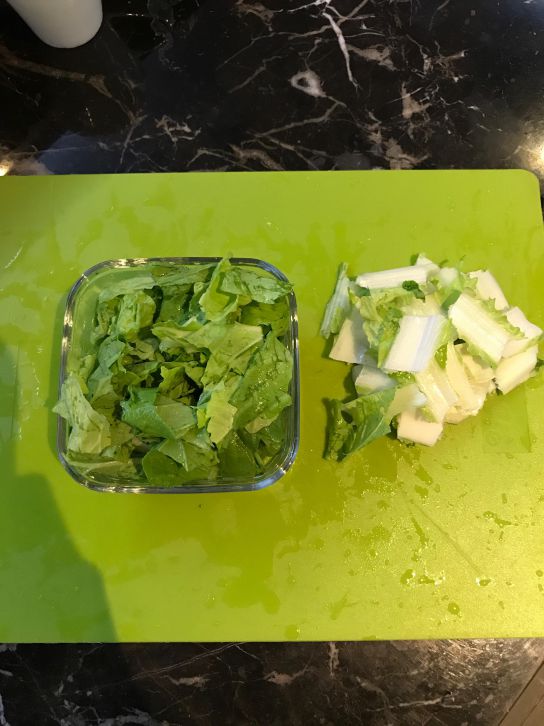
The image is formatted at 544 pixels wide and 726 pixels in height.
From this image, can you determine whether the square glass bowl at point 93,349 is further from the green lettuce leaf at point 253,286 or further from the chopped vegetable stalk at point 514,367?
the chopped vegetable stalk at point 514,367

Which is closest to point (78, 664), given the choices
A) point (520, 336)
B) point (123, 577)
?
Result: point (123, 577)

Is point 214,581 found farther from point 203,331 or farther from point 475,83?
point 475,83

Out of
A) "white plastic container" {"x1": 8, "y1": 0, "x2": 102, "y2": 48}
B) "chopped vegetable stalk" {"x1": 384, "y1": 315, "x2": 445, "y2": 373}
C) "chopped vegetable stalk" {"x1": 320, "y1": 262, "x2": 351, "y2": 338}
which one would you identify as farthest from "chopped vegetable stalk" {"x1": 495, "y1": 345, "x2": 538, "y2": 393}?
"white plastic container" {"x1": 8, "y1": 0, "x2": 102, "y2": 48}

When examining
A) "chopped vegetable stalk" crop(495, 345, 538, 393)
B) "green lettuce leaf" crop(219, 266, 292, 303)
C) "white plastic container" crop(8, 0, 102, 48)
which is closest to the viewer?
"green lettuce leaf" crop(219, 266, 292, 303)

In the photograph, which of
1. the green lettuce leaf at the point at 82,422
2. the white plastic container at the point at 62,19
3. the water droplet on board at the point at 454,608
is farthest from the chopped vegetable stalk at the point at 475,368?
the white plastic container at the point at 62,19

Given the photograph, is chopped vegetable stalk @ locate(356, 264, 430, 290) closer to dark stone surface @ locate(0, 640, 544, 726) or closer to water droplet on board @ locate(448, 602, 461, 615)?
water droplet on board @ locate(448, 602, 461, 615)

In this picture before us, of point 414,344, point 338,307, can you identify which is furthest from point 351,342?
point 414,344

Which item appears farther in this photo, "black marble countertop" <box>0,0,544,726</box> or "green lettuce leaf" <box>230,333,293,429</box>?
"black marble countertop" <box>0,0,544,726</box>
